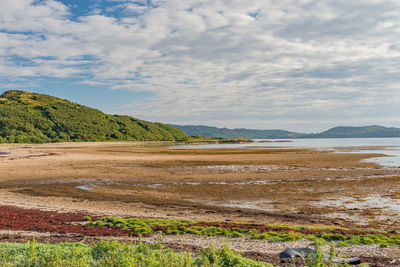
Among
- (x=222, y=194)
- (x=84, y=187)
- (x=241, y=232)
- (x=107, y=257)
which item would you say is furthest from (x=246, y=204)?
(x=84, y=187)

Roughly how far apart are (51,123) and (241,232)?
6076 inches

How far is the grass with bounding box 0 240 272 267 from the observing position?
764 centimetres

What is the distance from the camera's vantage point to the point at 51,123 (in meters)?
148

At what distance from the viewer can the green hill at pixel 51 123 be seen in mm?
124875

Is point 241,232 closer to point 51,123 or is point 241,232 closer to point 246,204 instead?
point 246,204

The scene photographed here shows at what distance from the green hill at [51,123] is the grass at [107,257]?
12011cm

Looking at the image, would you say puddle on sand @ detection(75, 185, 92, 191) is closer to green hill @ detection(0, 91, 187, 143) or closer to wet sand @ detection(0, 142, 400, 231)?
wet sand @ detection(0, 142, 400, 231)

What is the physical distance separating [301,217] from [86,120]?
173m

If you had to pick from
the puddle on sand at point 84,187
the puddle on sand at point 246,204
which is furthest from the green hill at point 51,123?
the puddle on sand at point 246,204

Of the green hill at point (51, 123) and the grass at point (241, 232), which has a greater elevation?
the green hill at point (51, 123)

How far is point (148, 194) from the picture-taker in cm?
2414

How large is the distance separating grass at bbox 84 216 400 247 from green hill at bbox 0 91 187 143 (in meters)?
116

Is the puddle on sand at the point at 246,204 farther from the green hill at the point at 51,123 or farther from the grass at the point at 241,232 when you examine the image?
the green hill at the point at 51,123

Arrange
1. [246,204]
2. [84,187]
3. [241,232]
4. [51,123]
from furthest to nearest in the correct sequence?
1. [51,123]
2. [84,187]
3. [246,204]
4. [241,232]
